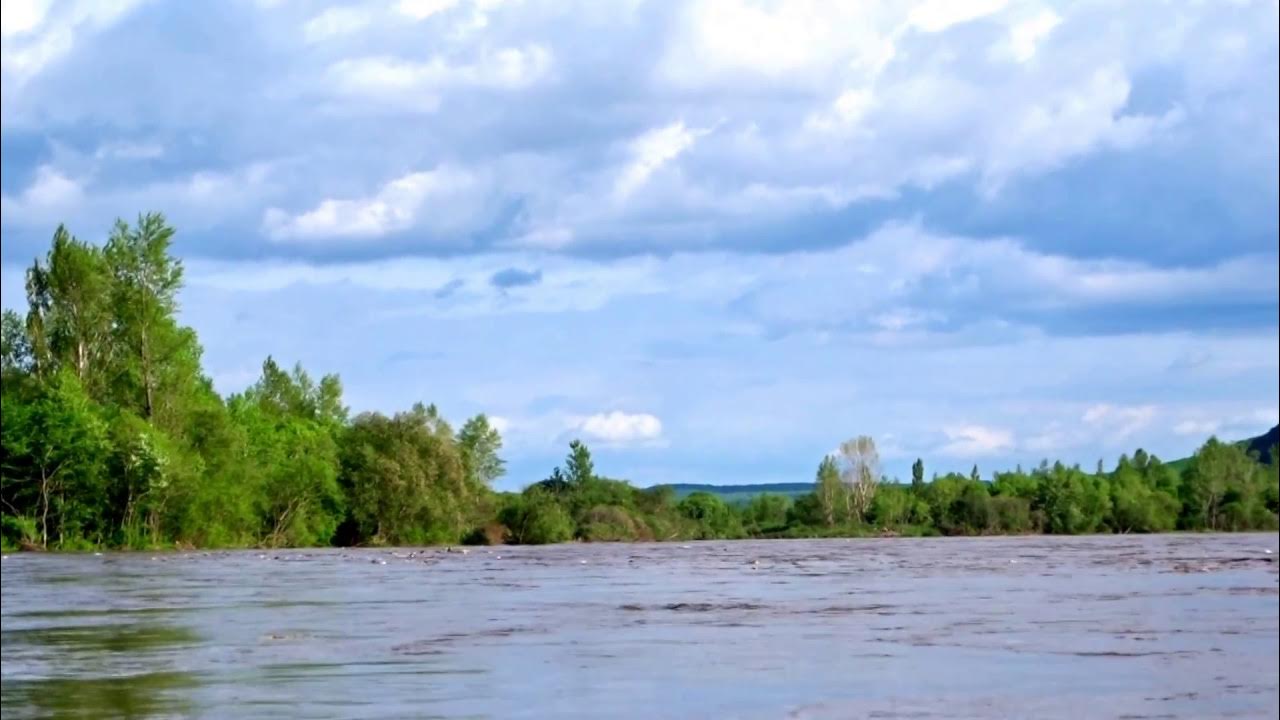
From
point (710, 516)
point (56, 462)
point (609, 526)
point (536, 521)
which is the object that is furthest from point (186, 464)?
point (710, 516)

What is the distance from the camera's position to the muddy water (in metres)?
16.2

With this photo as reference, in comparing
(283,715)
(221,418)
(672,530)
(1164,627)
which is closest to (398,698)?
(283,715)

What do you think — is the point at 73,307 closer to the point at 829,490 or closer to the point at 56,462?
the point at 56,462

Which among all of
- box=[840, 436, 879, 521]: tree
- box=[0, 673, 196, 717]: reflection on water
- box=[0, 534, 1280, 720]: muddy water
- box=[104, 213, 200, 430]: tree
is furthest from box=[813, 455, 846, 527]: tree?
box=[0, 673, 196, 717]: reflection on water

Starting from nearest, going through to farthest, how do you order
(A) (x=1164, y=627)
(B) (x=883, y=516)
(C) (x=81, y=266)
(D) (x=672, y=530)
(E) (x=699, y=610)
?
1. (A) (x=1164, y=627)
2. (E) (x=699, y=610)
3. (C) (x=81, y=266)
4. (D) (x=672, y=530)
5. (B) (x=883, y=516)

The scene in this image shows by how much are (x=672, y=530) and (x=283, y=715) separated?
10076 centimetres

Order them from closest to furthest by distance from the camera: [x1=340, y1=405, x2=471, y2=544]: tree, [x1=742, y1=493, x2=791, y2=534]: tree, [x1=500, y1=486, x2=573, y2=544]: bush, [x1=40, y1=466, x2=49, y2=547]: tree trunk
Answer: [x1=40, y1=466, x2=49, y2=547]: tree trunk
[x1=340, y1=405, x2=471, y2=544]: tree
[x1=500, y1=486, x2=573, y2=544]: bush
[x1=742, y1=493, x2=791, y2=534]: tree

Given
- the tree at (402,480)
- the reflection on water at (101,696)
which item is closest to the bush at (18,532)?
the tree at (402,480)

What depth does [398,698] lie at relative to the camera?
16.7 metres

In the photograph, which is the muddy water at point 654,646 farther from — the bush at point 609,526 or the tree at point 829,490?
the tree at point 829,490

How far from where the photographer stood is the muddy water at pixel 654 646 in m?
16.2

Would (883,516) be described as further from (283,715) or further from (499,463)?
(283,715)

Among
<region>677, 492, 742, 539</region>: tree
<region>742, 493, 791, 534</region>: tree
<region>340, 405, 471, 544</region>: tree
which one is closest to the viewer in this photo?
<region>340, 405, 471, 544</region>: tree

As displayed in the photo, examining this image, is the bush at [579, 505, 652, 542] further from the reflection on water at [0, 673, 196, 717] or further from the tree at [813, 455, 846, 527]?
the reflection on water at [0, 673, 196, 717]
